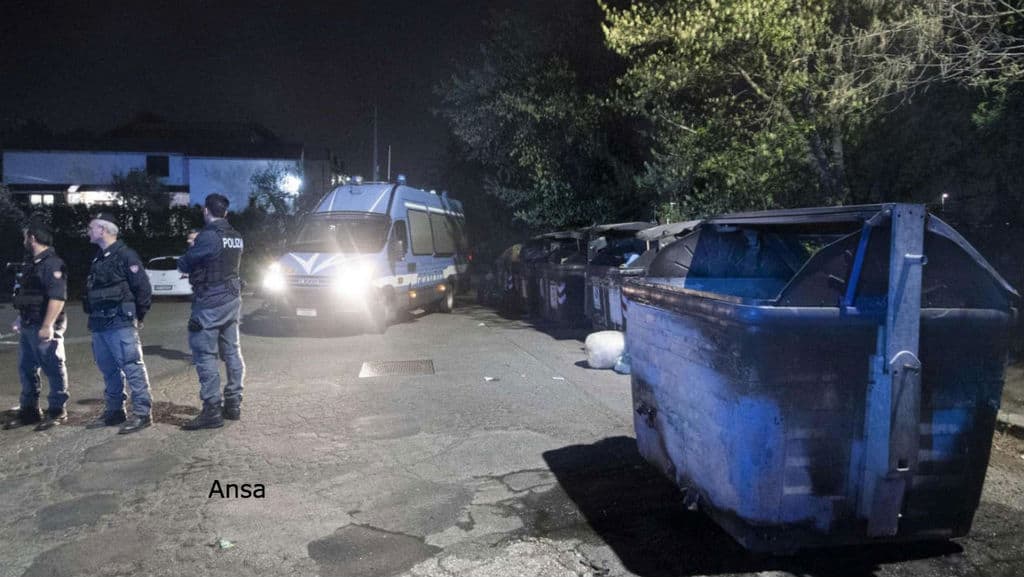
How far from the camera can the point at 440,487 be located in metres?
4.78

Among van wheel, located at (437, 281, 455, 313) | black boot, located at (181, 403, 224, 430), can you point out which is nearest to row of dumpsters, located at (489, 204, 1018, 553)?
black boot, located at (181, 403, 224, 430)

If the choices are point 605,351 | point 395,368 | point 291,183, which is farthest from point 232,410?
point 291,183

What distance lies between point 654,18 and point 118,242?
8.09m

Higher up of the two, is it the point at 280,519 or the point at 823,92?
the point at 823,92

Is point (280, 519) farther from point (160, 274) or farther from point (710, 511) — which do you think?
point (160, 274)

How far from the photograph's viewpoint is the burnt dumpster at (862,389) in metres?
3.30

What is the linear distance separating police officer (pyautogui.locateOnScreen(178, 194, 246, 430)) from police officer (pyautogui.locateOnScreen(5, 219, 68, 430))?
1089 millimetres

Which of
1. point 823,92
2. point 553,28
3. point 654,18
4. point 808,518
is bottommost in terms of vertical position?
point 808,518

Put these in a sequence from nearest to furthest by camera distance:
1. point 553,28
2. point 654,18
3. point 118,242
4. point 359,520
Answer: point 359,520, point 118,242, point 654,18, point 553,28

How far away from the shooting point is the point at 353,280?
1175 centimetres

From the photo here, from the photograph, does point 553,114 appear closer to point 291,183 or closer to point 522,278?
point 522,278

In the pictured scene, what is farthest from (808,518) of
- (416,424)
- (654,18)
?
(654,18)

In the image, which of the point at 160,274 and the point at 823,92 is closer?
the point at 823,92

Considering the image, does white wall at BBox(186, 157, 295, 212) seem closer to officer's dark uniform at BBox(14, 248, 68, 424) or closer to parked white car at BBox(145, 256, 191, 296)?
parked white car at BBox(145, 256, 191, 296)
